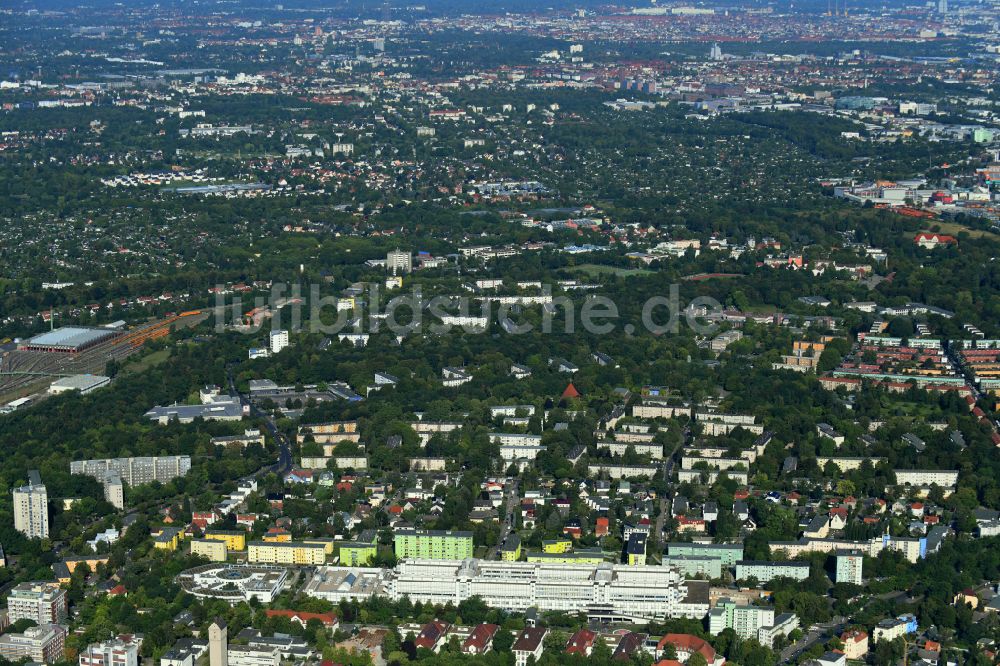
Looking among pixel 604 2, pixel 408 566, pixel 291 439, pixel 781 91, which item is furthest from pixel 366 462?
pixel 604 2

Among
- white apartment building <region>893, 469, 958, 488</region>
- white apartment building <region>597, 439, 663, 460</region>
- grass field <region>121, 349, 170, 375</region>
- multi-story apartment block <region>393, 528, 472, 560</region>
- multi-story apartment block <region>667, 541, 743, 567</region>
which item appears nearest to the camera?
multi-story apartment block <region>667, 541, 743, 567</region>

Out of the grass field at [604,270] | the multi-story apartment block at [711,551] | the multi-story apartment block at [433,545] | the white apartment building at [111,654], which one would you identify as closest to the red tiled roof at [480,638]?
the multi-story apartment block at [433,545]

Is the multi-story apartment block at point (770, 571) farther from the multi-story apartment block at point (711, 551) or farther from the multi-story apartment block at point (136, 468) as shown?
the multi-story apartment block at point (136, 468)

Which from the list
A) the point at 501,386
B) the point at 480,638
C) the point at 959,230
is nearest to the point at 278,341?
the point at 501,386

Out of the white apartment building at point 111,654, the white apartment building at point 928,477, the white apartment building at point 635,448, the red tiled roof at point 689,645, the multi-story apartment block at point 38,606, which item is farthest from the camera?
the white apartment building at point 635,448

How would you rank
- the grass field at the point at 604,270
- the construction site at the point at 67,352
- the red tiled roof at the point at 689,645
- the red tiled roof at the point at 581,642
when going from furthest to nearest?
1. the grass field at the point at 604,270
2. the construction site at the point at 67,352
3. the red tiled roof at the point at 581,642
4. the red tiled roof at the point at 689,645

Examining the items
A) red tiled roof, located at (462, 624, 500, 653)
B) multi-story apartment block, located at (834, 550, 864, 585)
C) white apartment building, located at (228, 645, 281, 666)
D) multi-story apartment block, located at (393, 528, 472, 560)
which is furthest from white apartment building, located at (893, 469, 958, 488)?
white apartment building, located at (228, 645, 281, 666)

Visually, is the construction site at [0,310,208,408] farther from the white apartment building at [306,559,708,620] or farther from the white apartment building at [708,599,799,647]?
the white apartment building at [708,599,799,647]
